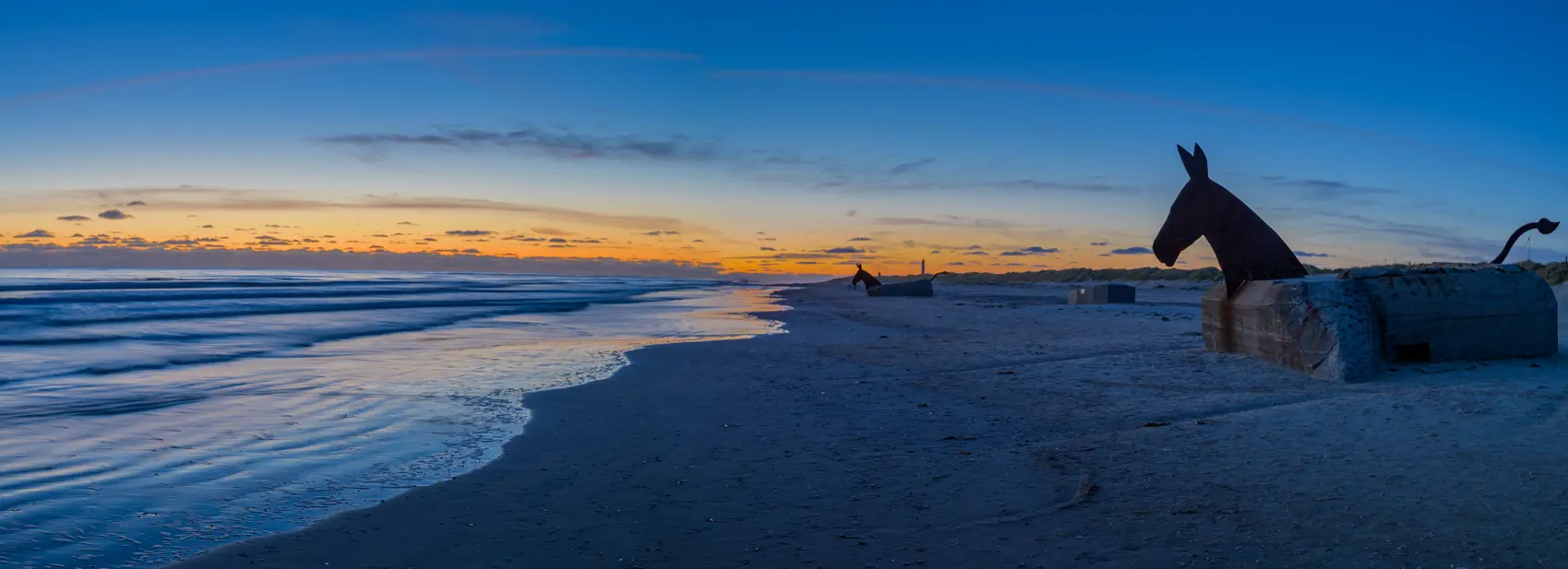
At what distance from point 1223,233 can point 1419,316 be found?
2.20 metres

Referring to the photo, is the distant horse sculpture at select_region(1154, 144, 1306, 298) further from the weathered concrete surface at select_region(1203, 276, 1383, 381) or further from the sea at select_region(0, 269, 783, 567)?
the sea at select_region(0, 269, 783, 567)

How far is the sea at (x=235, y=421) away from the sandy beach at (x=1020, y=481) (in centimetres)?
54

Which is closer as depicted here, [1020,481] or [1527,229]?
[1020,481]

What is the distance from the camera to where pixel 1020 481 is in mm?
5258

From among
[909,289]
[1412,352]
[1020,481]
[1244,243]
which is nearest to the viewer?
[1020,481]

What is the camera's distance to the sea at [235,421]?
478cm

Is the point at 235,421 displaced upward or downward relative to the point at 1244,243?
downward

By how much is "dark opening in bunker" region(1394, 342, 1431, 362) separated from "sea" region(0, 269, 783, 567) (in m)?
8.52

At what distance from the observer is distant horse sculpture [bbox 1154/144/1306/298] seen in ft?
32.8

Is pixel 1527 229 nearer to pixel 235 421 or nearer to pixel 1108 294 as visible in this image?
pixel 235 421

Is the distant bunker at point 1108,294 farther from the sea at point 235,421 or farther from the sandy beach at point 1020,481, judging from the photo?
the sandy beach at point 1020,481

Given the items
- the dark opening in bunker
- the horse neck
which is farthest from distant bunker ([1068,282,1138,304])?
the dark opening in bunker

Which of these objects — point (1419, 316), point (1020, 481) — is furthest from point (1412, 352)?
point (1020, 481)

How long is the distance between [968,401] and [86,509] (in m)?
6.93
